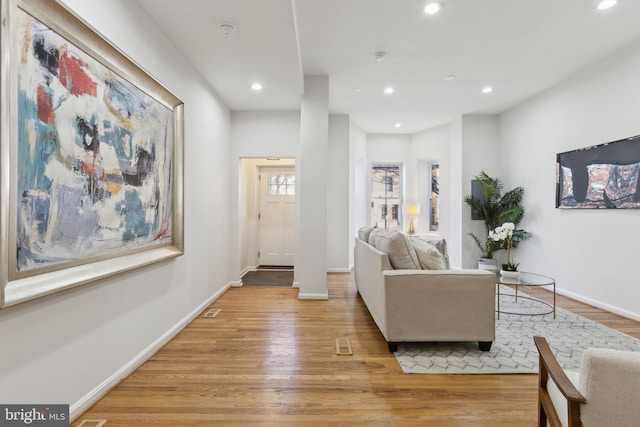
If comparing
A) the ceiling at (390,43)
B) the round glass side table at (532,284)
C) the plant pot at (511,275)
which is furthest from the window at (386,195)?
the plant pot at (511,275)

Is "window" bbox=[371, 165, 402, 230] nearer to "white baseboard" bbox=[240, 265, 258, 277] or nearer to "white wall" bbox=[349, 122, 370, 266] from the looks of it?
"white wall" bbox=[349, 122, 370, 266]

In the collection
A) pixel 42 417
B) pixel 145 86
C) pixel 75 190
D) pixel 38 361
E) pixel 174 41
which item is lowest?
pixel 42 417

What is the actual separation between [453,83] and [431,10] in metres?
1.91

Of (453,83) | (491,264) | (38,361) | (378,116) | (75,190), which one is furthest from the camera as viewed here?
(378,116)

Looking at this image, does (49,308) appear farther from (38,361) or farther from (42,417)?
(42,417)

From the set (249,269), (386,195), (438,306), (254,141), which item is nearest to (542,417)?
(438,306)

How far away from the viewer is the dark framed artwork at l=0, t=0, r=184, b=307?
51.5 inches

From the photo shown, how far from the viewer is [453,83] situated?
4414 mm

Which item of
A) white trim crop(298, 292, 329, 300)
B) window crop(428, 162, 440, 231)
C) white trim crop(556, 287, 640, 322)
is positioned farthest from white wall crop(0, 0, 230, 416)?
window crop(428, 162, 440, 231)

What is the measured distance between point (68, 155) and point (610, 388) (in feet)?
8.05

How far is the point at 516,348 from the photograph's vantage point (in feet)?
8.38

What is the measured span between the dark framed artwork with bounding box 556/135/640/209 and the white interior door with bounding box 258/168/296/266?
178 inches

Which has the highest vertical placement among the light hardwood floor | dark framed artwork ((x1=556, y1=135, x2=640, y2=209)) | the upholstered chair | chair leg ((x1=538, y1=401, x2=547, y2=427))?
dark framed artwork ((x1=556, y1=135, x2=640, y2=209))

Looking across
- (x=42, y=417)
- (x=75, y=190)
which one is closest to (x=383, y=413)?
(x=42, y=417)
